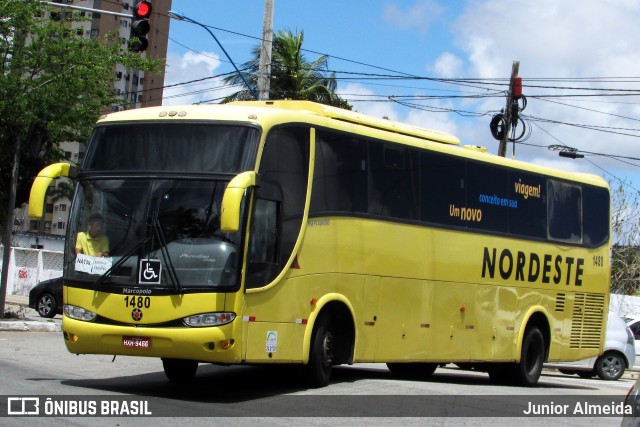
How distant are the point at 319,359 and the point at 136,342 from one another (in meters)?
2.70

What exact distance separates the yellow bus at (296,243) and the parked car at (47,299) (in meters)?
14.9

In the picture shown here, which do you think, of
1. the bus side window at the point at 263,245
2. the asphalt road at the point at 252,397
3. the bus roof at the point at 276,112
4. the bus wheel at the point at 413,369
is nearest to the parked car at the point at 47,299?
the asphalt road at the point at 252,397

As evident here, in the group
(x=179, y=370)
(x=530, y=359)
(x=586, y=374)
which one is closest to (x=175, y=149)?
(x=179, y=370)

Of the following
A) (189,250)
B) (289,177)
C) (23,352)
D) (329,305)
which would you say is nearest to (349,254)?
(329,305)

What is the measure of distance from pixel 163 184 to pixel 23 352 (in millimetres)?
6905

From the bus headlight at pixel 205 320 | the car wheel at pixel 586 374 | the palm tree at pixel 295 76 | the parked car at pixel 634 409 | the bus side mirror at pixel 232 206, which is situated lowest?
the car wheel at pixel 586 374

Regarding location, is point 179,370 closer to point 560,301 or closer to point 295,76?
point 560,301

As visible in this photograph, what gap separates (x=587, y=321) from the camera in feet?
62.2

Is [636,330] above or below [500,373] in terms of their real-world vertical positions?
above

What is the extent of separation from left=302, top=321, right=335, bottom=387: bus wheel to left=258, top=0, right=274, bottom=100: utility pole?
1172 cm

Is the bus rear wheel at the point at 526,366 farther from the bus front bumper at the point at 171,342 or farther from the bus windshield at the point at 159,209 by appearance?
the bus windshield at the point at 159,209

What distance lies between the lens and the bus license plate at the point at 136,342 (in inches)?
450

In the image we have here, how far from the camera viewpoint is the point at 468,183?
643 inches

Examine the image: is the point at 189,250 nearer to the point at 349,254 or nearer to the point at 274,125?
the point at 274,125
